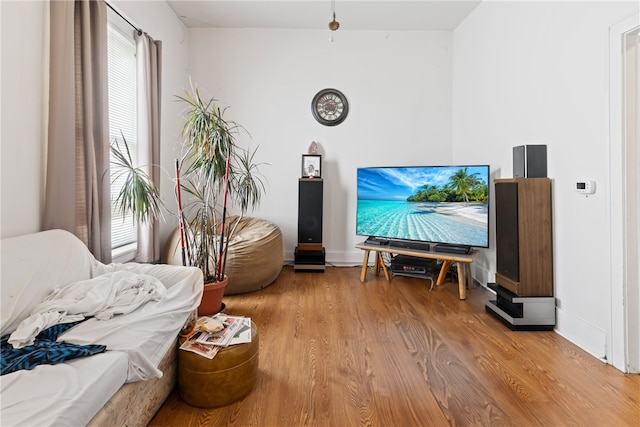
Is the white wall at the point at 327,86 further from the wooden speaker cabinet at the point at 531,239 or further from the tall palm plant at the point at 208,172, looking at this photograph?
the wooden speaker cabinet at the point at 531,239

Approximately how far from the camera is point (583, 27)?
2154 mm

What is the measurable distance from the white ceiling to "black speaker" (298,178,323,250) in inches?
72.3

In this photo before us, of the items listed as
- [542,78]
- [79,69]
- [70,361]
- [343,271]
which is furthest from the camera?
[343,271]

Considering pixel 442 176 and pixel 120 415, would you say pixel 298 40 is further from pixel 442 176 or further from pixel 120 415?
pixel 120 415

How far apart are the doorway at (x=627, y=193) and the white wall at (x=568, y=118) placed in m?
0.07

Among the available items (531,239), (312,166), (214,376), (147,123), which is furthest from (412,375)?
(147,123)

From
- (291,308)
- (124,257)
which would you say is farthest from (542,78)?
(124,257)

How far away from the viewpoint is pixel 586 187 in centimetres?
209

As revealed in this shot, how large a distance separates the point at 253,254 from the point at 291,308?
668mm

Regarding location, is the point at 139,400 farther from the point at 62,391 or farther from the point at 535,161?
the point at 535,161

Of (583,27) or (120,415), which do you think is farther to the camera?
(583,27)

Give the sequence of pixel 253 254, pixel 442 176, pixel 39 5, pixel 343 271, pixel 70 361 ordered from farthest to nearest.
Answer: pixel 343 271
pixel 442 176
pixel 253 254
pixel 39 5
pixel 70 361

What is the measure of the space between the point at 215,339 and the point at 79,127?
160 cm

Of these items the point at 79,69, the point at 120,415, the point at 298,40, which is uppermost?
the point at 298,40
